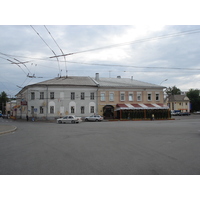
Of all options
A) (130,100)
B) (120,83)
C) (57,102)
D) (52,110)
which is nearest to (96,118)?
(57,102)

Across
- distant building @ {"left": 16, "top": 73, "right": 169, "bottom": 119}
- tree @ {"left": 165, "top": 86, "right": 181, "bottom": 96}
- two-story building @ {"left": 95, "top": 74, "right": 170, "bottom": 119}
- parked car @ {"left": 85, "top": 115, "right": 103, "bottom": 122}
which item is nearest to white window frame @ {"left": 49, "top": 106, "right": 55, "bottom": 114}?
distant building @ {"left": 16, "top": 73, "right": 169, "bottom": 119}

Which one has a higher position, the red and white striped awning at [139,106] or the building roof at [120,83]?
the building roof at [120,83]

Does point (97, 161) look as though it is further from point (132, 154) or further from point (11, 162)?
point (11, 162)

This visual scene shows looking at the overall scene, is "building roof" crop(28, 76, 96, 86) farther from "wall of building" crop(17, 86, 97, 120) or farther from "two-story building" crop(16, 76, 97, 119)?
"wall of building" crop(17, 86, 97, 120)

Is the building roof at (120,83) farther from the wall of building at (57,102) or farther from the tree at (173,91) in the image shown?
the tree at (173,91)

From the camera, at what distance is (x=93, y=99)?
47.4 m

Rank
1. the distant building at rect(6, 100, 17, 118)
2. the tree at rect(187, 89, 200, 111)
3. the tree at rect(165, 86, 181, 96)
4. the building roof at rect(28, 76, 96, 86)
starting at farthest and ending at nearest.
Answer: the tree at rect(165, 86, 181, 96) → the tree at rect(187, 89, 200, 111) → the distant building at rect(6, 100, 17, 118) → the building roof at rect(28, 76, 96, 86)

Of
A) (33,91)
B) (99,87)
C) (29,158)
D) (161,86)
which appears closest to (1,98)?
(33,91)

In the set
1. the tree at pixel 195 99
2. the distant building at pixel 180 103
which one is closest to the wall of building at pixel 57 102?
the distant building at pixel 180 103

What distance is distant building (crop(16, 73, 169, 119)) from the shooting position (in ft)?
149

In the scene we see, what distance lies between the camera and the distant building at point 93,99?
45406mm

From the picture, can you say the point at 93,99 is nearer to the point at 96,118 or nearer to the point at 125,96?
the point at 96,118

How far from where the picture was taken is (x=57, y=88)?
4594 centimetres

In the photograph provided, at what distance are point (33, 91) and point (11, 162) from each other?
1573 inches
